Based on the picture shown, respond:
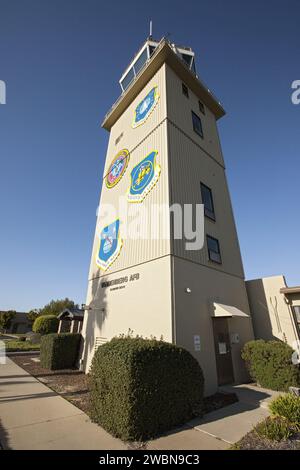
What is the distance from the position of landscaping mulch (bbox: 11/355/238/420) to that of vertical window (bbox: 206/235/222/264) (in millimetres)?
5954

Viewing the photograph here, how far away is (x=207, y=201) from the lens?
547 inches

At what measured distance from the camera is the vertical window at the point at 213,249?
1225 centimetres

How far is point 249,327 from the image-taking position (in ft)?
42.4

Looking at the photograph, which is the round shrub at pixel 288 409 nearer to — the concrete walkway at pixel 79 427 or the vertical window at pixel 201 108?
the concrete walkway at pixel 79 427

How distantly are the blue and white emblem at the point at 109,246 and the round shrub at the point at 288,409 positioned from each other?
9.23m

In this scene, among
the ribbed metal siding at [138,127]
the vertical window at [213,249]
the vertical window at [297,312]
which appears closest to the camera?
the vertical window at [297,312]

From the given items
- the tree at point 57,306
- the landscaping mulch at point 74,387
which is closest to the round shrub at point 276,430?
the landscaping mulch at point 74,387

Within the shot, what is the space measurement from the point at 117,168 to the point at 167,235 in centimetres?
847

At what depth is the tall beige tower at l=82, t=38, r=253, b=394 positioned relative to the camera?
9625 mm

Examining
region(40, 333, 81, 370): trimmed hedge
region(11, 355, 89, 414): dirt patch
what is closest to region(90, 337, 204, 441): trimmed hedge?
region(11, 355, 89, 414): dirt patch

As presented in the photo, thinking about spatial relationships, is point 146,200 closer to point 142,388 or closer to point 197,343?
point 197,343

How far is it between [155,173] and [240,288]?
8170mm

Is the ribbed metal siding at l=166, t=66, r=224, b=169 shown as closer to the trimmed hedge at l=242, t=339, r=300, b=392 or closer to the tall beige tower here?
the tall beige tower
